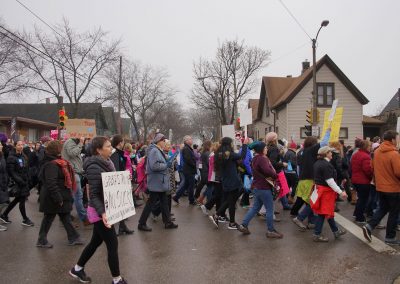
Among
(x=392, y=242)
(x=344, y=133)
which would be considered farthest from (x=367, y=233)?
(x=344, y=133)

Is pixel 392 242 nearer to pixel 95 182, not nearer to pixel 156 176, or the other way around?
pixel 156 176

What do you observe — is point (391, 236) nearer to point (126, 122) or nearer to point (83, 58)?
point (83, 58)

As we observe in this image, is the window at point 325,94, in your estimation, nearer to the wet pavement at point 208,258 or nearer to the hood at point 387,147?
the wet pavement at point 208,258

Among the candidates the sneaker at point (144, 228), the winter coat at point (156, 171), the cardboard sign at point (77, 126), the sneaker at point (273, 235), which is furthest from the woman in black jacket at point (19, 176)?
the cardboard sign at point (77, 126)

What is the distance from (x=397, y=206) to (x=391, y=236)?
55 centimetres

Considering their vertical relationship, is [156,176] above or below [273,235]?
above

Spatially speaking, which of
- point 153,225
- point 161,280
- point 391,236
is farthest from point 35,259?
point 391,236

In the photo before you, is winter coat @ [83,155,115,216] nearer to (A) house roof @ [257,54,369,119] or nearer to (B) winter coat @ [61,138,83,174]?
(B) winter coat @ [61,138,83,174]

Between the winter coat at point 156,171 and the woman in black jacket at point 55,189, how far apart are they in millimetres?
1540

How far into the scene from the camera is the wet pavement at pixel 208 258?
5.21m

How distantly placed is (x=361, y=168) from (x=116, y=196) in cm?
538

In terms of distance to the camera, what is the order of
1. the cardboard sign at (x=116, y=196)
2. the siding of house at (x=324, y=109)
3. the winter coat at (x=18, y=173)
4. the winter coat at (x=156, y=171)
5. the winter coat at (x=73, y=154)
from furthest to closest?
1. the siding of house at (x=324, y=109)
2. the winter coat at (x=73, y=154)
3. the winter coat at (x=18, y=173)
4. the winter coat at (x=156, y=171)
5. the cardboard sign at (x=116, y=196)

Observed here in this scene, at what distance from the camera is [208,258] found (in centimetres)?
603

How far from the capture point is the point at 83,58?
1495 inches
